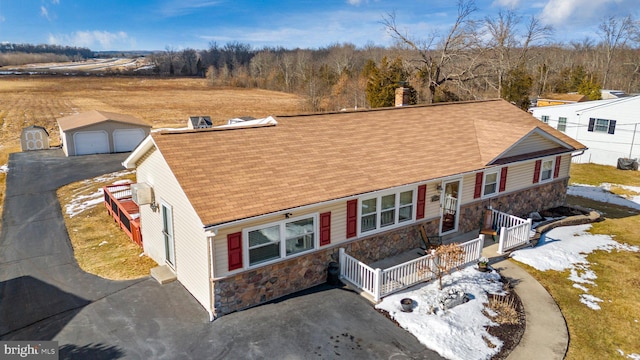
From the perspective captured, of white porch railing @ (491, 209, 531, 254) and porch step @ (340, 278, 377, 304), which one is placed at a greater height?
white porch railing @ (491, 209, 531, 254)

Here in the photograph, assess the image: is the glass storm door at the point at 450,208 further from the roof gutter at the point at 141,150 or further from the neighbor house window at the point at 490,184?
the roof gutter at the point at 141,150

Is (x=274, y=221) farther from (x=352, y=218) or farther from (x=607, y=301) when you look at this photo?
(x=607, y=301)

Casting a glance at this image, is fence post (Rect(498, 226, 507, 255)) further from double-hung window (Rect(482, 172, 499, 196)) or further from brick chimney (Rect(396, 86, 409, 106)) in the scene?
brick chimney (Rect(396, 86, 409, 106))

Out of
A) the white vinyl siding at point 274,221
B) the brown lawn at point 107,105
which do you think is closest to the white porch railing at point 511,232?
the white vinyl siding at point 274,221

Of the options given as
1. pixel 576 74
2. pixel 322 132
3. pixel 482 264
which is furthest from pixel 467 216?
pixel 576 74

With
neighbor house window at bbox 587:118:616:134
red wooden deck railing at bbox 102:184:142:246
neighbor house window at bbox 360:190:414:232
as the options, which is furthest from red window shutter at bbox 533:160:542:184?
neighbor house window at bbox 587:118:616:134

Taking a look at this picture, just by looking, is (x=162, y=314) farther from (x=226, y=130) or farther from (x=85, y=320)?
(x=226, y=130)

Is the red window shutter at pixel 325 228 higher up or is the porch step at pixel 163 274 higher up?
the red window shutter at pixel 325 228
